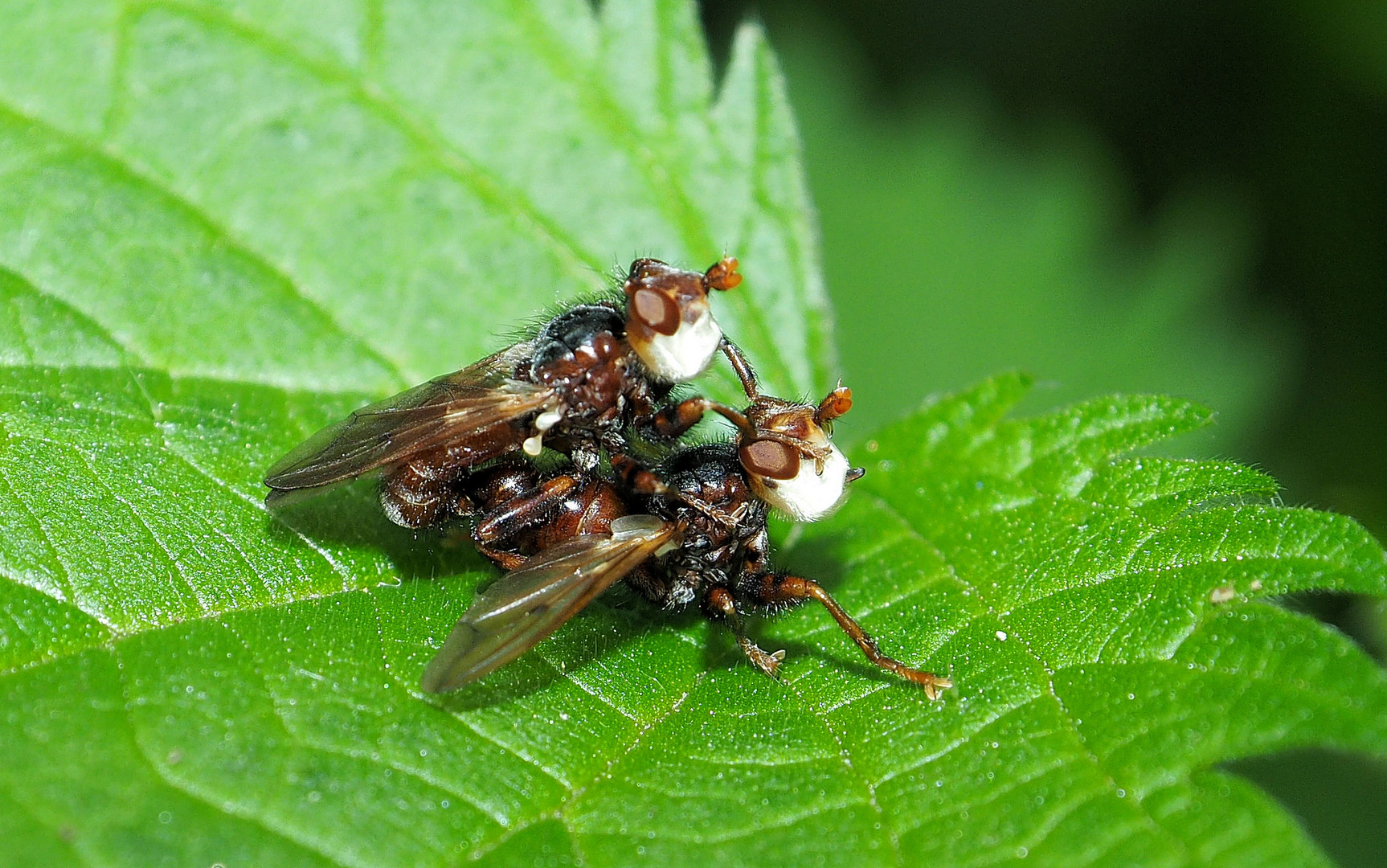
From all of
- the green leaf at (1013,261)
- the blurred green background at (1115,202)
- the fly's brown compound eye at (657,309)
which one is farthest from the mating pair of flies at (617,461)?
the green leaf at (1013,261)

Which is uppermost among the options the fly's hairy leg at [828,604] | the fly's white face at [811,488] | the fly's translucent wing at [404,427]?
the fly's translucent wing at [404,427]

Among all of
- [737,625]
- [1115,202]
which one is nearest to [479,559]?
[737,625]

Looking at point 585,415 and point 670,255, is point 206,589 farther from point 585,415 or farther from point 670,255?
point 670,255

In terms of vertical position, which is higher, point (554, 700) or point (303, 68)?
point (303, 68)

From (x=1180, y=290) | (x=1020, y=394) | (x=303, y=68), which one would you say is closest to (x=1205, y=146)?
(x=1180, y=290)

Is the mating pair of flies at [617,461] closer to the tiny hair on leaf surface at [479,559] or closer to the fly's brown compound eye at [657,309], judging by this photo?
the fly's brown compound eye at [657,309]

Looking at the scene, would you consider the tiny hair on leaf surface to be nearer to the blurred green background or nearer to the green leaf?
the blurred green background
